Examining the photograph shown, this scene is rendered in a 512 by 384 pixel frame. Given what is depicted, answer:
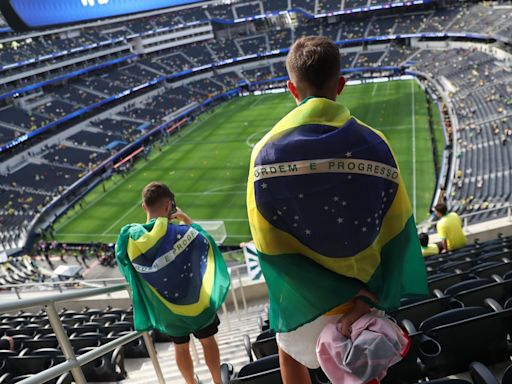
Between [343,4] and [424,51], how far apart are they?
1796 centimetres

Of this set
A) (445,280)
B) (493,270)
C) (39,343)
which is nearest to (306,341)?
(445,280)

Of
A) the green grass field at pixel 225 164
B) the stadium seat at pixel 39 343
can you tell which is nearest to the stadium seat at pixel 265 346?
the stadium seat at pixel 39 343

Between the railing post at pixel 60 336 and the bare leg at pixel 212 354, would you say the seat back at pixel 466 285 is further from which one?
the railing post at pixel 60 336

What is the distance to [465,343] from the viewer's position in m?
3.03

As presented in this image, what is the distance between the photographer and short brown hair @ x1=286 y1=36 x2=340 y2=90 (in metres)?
2.04

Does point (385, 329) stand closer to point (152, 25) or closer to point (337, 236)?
point (337, 236)

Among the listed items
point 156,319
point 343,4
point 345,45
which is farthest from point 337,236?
point 343,4

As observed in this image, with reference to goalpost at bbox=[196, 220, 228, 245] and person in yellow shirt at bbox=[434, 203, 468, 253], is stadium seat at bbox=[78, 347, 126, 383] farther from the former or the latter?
goalpost at bbox=[196, 220, 228, 245]

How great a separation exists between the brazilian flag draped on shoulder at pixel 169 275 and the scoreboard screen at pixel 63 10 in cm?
329

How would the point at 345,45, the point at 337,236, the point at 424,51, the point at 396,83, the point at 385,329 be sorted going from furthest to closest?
the point at 345,45
the point at 424,51
the point at 396,83
the point at 337,236
the point at 385,329

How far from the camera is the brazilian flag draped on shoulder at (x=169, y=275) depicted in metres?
3.55

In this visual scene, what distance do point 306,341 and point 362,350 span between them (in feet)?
1.41

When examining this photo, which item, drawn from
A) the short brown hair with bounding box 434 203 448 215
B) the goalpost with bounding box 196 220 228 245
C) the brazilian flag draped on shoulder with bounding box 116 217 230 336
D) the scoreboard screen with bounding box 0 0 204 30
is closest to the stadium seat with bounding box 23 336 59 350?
the brazilian flag draped on shoulder with bounding box 116 217 230 336

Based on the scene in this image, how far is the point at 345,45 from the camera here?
65.7 meters
